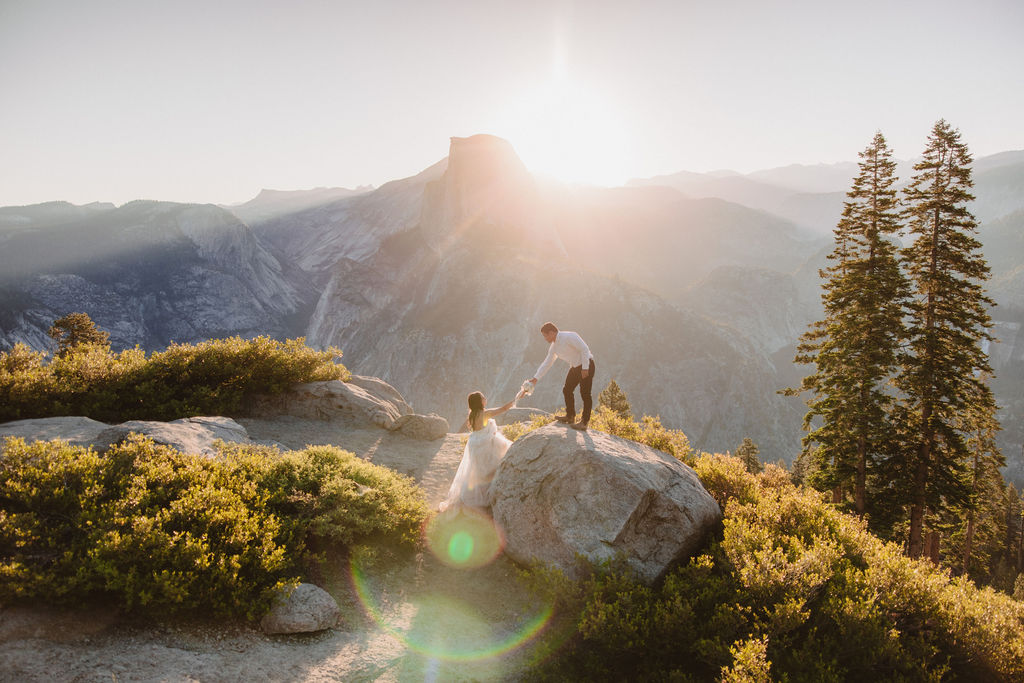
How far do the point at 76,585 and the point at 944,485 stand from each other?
96.3ft

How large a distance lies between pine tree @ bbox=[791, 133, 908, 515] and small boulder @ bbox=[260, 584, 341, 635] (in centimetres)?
2357

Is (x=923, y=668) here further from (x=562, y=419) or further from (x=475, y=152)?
(x=475, y=152)

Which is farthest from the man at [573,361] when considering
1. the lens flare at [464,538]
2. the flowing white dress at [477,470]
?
the lens flare at [464,538]

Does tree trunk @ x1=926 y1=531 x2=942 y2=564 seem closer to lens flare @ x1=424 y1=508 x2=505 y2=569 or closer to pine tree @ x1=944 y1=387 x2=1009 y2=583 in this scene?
pine tree @ x1=944 y1=387 x2=1009 y2=583

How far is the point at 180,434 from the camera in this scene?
33.0 feet

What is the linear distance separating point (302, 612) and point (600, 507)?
15.8 feet

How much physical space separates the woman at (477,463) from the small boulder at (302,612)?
3.83 metres

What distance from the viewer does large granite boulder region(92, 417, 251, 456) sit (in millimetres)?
9109

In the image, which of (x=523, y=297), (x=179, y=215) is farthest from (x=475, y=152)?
(x=179, y=215)

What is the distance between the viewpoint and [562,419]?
38.2 feet

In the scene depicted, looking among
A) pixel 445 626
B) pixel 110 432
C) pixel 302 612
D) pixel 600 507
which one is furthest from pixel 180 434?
pixel 600 507

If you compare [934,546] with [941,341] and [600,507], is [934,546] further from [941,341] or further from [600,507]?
[600,507]

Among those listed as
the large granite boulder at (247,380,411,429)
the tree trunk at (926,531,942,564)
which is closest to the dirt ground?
the large granite boulder at (247,380,411,429)

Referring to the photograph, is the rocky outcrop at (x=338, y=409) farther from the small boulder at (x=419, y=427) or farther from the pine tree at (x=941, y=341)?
the pine tree at (x=941, y=341)
